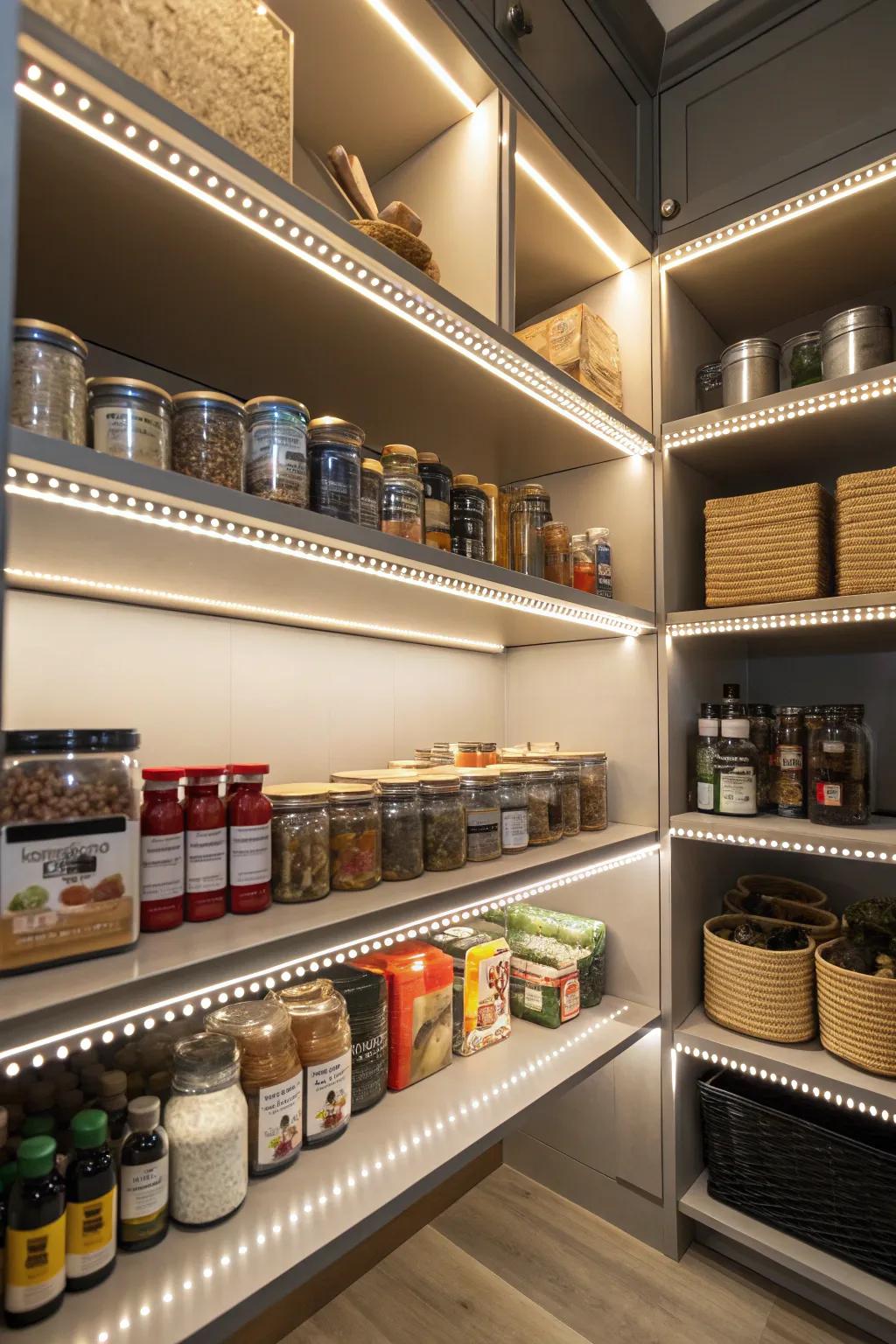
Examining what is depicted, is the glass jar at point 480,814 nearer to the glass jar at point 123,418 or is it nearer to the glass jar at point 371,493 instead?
the glass jar at point 371,493

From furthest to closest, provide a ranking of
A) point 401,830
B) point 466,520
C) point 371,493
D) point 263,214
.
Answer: point 466,520
point 401,830
point 371,493
point 263,214

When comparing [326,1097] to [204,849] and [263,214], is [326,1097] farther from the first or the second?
[263,214]

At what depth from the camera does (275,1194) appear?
1.00 m

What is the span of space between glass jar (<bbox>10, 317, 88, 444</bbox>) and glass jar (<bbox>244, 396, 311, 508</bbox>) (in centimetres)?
23

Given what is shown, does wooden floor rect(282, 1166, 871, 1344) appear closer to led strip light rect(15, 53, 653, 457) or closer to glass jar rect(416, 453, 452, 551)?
glass jar rect(416, 453, 452, 551)

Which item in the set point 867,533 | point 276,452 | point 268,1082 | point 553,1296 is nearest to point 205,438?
point 276,452

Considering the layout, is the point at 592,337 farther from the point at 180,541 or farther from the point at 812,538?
the point at 180,541

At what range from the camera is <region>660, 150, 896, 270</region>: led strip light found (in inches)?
55.6

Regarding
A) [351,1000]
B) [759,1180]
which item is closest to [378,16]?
[351,1000]

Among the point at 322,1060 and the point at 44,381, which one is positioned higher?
the point at 44,381

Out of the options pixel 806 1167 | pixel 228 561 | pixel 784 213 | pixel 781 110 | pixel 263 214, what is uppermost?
pixel 781 110

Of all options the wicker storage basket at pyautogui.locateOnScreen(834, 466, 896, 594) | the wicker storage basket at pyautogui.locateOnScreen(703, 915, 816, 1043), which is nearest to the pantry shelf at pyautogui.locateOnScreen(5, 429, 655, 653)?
the wicker storage basket at pyautogui.locateOnScreen(834, 466, 896, 594)

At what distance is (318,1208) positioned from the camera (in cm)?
98

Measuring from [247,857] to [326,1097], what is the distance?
44 centimetres
